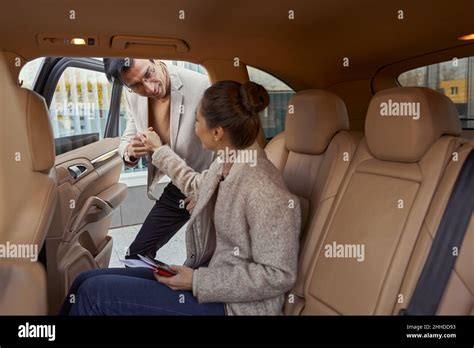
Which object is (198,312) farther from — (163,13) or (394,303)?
(163,13)

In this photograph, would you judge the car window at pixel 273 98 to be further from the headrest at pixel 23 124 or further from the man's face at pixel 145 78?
the headrest at pixel 23 124

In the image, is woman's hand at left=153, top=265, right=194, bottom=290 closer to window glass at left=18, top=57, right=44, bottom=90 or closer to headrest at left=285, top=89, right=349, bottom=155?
headrest at left=285, top=89, right=349, bottom=155

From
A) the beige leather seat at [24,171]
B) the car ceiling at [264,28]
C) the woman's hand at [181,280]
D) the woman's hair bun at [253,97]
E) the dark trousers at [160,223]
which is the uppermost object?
the car ceiling at [264,28]

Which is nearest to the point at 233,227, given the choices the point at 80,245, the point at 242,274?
the point at 242,274

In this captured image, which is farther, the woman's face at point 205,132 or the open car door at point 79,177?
the open car door at point 79,177

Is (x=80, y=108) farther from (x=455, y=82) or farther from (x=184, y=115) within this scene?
(x=455, y=82)

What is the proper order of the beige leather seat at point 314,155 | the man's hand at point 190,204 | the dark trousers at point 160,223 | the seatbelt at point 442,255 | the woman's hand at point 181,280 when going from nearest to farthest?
the seatbelt at point 442,255 → the woman's hand at point 181,280 → the beige leather seat at point 314,155 → the man's hand at point 190,204 → the dark trousers at point 160,223

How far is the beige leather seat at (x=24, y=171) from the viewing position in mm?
1648

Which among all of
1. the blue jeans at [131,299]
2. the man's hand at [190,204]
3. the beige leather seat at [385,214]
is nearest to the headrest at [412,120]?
the beige leather seat at [385,214]

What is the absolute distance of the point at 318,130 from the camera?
175cm

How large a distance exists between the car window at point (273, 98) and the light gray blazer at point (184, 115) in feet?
0.77

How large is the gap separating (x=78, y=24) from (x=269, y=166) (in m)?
0.81

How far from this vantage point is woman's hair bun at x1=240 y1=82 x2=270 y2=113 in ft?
5.02

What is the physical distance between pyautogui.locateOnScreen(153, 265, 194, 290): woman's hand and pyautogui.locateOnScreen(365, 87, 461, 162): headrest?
69 cm
